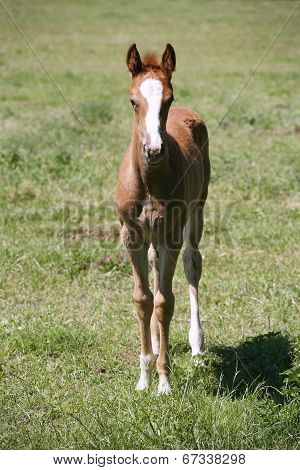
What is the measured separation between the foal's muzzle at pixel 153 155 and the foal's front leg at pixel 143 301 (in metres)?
0.93

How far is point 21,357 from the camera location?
19.5ft

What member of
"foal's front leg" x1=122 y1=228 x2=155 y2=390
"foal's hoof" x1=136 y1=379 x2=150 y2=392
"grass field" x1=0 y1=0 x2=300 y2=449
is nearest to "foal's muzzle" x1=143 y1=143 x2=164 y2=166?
"foal's front leg" x1=122 y1=228 x2=155 y2=390

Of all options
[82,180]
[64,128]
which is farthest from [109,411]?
[64,128]

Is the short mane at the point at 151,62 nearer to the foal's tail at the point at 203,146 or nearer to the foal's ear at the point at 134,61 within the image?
the foal's ear at the point at 134,61

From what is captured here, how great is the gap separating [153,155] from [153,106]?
0.37 meters

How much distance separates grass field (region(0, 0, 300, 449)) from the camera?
469 cm

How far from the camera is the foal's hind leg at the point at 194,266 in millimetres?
6063

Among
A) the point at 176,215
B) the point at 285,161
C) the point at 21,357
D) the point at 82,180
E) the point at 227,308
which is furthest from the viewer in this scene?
the point at 285,161

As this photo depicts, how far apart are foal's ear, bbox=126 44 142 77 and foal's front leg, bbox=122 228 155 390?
1.23 meters

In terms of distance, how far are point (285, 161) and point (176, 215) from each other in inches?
268

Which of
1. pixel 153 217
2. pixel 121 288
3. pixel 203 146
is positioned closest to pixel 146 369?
pixel 153 217

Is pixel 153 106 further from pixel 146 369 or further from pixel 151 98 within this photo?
pixel 146 369
